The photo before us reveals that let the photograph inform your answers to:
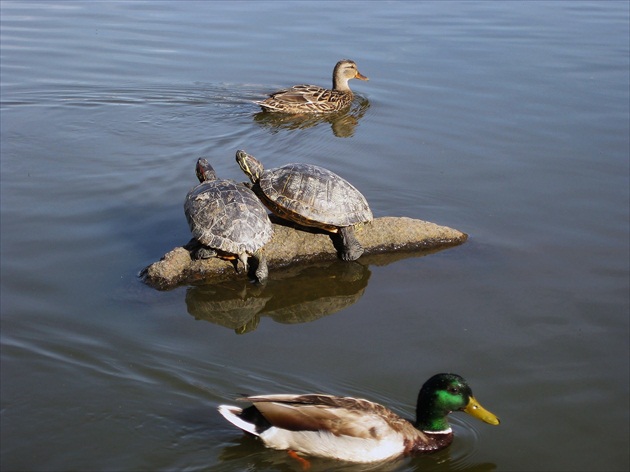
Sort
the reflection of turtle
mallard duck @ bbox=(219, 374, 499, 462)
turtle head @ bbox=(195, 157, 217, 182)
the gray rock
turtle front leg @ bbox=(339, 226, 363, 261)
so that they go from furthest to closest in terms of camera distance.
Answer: turtle head @ bbox=(195, 157, 217, 182), turtle front leg @ bbox=(339, 226, 363, 261), the gray rock, the reflection of turtle, mallard duck @ bbox=(219, 374, 499, 462)

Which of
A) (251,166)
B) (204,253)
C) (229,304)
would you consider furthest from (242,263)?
(251,166)

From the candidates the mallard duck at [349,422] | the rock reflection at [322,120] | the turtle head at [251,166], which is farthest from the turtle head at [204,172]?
the mallard duck at [349,422]

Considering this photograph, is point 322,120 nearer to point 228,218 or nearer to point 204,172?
point 204,172

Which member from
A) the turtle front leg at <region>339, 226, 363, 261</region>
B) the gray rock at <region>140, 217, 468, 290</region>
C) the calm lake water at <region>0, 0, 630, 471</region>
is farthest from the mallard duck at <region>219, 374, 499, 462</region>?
the turtle front leg at <region>339, 226, 363, 261</region>

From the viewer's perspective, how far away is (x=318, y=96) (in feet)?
41.1

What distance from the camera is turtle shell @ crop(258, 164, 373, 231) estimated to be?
26.2 feet

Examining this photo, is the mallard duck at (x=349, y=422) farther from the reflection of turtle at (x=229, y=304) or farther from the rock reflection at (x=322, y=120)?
the rock reflection at (x=322, y=120)

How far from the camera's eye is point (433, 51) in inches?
560

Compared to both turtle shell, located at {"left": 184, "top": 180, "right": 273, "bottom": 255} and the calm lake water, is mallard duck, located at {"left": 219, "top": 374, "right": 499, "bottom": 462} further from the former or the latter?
turtle shell, located at {"left": 184, "top": 180, "right": 273, "bottom": 255}

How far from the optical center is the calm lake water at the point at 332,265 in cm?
564

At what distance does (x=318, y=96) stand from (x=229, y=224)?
5386 millimetres

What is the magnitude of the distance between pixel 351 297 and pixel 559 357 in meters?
1.92

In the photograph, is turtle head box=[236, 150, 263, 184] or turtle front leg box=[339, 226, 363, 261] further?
turtle head box=[236, 150, 263, 184]

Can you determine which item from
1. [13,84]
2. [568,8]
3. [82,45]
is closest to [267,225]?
[13,84]
